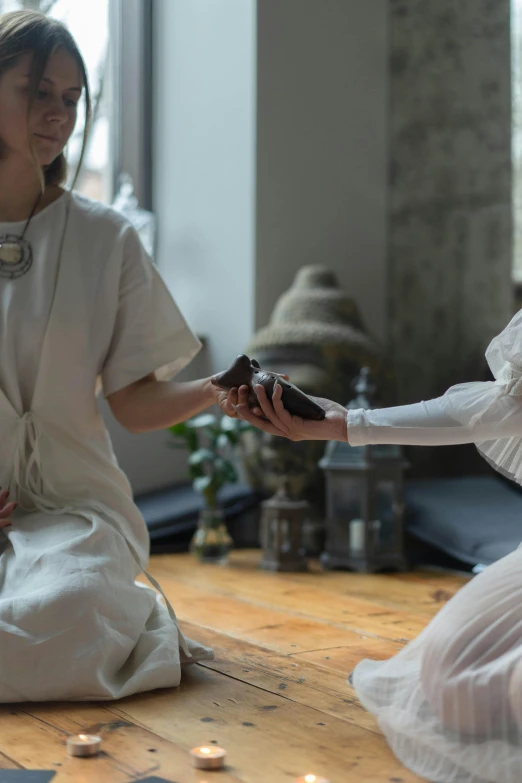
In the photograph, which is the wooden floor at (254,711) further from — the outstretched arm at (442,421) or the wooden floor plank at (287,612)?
the outstretched arm at (442,421)

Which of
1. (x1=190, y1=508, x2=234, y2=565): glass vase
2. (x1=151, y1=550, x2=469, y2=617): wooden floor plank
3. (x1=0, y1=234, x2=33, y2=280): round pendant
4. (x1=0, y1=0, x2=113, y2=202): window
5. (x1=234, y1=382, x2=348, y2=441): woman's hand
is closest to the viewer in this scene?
(x1=234, y1=382, x2=348, y2=441): woman's hand

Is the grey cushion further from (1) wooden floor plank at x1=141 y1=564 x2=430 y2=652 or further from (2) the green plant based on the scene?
(2) the green plant

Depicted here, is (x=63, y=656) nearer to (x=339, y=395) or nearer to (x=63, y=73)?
(x=63, y=73)

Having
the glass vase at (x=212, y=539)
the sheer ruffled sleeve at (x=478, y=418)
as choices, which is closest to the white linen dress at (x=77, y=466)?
the sheer ruffled sleeve at (x=478, y=418)

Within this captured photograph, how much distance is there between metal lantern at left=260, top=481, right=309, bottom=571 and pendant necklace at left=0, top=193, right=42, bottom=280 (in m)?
1.39

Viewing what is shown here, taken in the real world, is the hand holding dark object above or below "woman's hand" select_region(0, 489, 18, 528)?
above

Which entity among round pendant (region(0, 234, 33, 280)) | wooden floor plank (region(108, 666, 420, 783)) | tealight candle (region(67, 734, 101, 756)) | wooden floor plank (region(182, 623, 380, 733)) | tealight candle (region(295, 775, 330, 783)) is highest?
round pendant (region(0, 234, 33, 280))

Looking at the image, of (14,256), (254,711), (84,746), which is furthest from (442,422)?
(14,256)

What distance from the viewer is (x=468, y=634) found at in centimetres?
135

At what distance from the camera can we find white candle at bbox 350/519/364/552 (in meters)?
3.10

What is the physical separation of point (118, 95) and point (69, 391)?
2626mm

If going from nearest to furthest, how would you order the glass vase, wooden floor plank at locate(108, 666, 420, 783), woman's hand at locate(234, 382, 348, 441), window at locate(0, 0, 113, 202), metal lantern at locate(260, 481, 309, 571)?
wooden floor plank at locate(108, 666, 420, 783) < woman's hand at locate(234, 382, 348, 441) < metal lantern at locate(260, 481, 309, 571) < the glass vase < window at locate(0, 0, 113, 202)

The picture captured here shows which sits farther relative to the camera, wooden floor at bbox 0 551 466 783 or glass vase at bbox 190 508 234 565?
glass vase at bbox 190 508 234 565

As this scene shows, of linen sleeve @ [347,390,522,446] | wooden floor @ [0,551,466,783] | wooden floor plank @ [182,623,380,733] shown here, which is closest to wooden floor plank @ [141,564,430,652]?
wooden floor @ [0,551,466,783]
